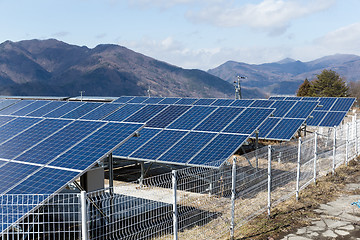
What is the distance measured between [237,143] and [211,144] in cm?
101

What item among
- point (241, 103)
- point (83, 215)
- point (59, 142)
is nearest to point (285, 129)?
point (241, 103)

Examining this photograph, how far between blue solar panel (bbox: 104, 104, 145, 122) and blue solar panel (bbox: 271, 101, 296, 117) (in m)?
9.20

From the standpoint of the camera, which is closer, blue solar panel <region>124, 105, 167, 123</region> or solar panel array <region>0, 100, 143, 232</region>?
solar panel array <region>0, 100, 143, 232</region>

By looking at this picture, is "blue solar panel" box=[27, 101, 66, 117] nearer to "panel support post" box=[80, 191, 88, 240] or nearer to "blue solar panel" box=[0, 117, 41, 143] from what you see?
"blue solar panel" box=[0, 117, 41, 143]

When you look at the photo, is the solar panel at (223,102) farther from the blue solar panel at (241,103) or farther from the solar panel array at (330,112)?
the solar panel array at (330,112)

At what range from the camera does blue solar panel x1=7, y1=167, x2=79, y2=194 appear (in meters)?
7.67

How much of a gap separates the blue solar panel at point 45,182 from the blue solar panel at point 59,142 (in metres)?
0.67

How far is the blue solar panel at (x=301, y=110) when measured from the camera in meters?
22.4

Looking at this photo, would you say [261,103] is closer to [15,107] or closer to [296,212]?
[296,212]

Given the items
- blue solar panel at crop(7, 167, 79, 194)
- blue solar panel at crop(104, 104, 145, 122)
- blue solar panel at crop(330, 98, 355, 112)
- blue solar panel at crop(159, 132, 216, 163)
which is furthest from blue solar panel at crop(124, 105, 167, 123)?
blue solar panel at crop(330, 98, 355, 112)

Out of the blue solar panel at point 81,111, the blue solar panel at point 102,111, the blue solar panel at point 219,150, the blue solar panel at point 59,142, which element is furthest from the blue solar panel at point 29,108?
the blue solar panel at point 219,150

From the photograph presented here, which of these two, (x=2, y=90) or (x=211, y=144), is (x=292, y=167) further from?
(x=2, y=90)

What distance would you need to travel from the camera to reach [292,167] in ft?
60.9

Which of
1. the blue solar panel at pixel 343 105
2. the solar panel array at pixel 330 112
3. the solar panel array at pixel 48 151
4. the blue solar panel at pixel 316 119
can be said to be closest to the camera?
the solar panel array at pixel 48 151
